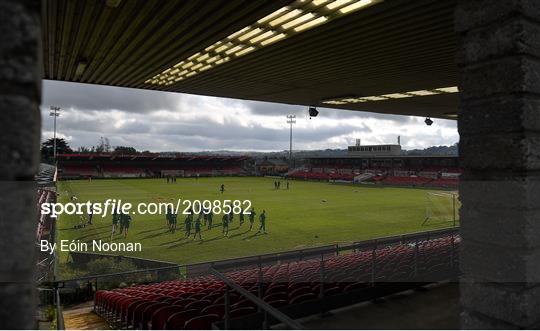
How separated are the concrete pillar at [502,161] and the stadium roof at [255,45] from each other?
2.70 m

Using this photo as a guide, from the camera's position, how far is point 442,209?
29.9 meters

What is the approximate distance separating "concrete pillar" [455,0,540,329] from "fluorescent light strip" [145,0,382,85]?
107 inches

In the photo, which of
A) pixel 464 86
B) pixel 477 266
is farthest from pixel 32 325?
pixel 464 86

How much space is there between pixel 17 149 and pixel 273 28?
5.66m

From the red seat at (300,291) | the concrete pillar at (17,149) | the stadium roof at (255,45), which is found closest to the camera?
the concrete pillar at (17,149)

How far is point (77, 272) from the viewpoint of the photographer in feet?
48.0

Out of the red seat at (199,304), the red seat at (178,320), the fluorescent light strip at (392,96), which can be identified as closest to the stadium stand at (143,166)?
the fluorescent light strip at (392,96)

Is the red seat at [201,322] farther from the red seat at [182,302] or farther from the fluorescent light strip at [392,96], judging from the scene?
the fluorescent light strip at [392,96]

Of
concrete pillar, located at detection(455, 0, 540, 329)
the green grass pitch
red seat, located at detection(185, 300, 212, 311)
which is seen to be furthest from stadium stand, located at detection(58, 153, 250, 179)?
concrete pillar, located at detection(455, 0, 540, 329)

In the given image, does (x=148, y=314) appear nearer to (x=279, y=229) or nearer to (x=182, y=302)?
(x=182, y=302)

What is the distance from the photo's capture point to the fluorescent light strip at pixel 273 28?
5.75 m

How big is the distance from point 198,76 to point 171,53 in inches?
94.6

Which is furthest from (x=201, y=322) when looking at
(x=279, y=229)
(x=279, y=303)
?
(x=279, y=229)

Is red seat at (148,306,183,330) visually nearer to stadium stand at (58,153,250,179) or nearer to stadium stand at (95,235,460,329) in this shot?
stadium stand at (95,235,460,329)
